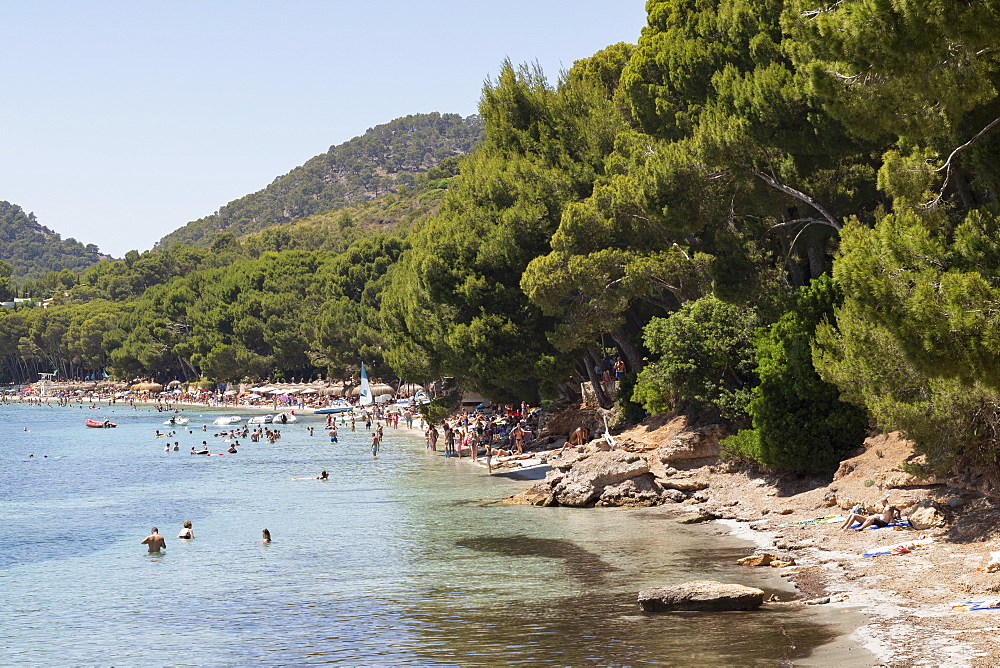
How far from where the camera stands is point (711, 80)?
30609 millimetres

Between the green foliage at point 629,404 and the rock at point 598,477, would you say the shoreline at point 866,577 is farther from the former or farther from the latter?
the green foliage at point 629,404

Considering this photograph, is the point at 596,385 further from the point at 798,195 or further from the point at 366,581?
the point at 366,581

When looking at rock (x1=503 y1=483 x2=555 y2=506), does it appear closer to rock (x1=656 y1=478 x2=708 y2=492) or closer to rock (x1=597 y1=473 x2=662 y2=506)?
rock (x1=597 y1=473 x2=662 y2=506)

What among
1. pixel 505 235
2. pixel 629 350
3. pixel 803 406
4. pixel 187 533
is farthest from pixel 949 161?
pixel 505 235

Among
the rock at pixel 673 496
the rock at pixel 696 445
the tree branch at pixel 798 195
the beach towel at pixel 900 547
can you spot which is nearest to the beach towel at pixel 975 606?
the beach towel at pixel 900 547

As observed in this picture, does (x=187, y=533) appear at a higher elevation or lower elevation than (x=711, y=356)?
lower

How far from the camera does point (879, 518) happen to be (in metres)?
22.9

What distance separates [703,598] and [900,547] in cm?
478

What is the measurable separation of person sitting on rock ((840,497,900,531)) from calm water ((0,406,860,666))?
8.35 ft

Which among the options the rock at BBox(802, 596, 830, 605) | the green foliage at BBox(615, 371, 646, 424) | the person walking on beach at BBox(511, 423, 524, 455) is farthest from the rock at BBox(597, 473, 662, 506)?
the person walking on beach at BBox(511, 423, 524, 455)

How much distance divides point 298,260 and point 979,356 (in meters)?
134

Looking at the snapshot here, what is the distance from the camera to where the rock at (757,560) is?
73.8ft

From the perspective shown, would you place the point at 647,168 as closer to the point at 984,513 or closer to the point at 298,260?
the point at 984,513

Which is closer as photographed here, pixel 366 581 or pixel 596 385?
pixel 366 581
